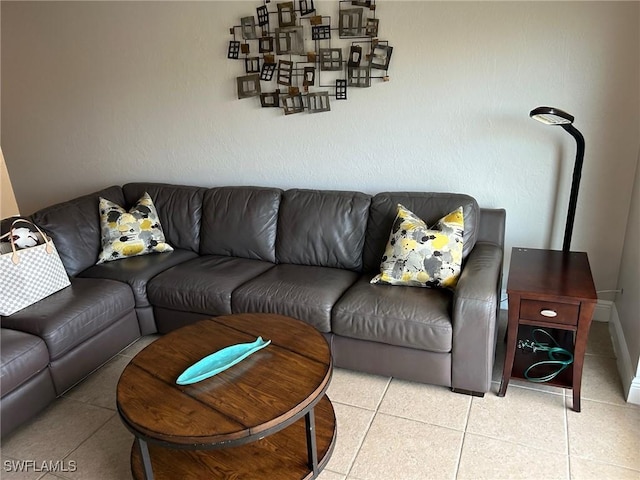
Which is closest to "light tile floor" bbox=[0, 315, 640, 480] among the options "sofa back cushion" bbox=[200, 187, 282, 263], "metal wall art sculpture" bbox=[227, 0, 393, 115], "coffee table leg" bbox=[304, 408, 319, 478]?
"coffee table leg" bbox=[304, 408, 319, 478]

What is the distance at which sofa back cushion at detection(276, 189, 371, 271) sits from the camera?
2.82 metres

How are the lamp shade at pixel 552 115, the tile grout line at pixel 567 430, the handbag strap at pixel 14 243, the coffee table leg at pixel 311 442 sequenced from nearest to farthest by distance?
the coffee table leg at pixel 311 442 < the tile grout line at pixel 567 430 < the lamp shade at pixel 552 115 < the handbag strap at pixel 14 243

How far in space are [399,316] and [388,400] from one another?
0.42m

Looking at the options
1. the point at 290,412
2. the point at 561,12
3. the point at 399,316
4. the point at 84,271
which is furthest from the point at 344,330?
the point at 561,12

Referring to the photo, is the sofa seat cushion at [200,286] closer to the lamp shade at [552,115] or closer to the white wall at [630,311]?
the lamp shade at [552,115]

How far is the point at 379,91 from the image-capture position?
9.50 feet

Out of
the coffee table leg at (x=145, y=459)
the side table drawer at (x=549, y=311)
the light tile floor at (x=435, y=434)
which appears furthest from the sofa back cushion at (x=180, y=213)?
the side table drawer at (x=549, y=311)

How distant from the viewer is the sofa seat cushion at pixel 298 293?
2.37 m

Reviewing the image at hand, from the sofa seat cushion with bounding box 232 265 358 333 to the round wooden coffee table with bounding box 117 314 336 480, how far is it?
291 millimetres

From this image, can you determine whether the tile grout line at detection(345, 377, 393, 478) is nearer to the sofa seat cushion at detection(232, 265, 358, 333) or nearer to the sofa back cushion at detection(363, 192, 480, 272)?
the sofa seat cushion at detection(232, 265, 358, 333)

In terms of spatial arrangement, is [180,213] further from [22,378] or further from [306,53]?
[22,378]

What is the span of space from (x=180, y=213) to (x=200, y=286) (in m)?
0.82

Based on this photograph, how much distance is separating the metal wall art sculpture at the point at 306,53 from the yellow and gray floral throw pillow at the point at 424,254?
1021 mm

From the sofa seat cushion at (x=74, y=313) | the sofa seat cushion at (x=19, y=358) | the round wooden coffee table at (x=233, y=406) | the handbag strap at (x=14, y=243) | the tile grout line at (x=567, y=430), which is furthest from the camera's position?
the handbag strap at (x=14, y=243)
